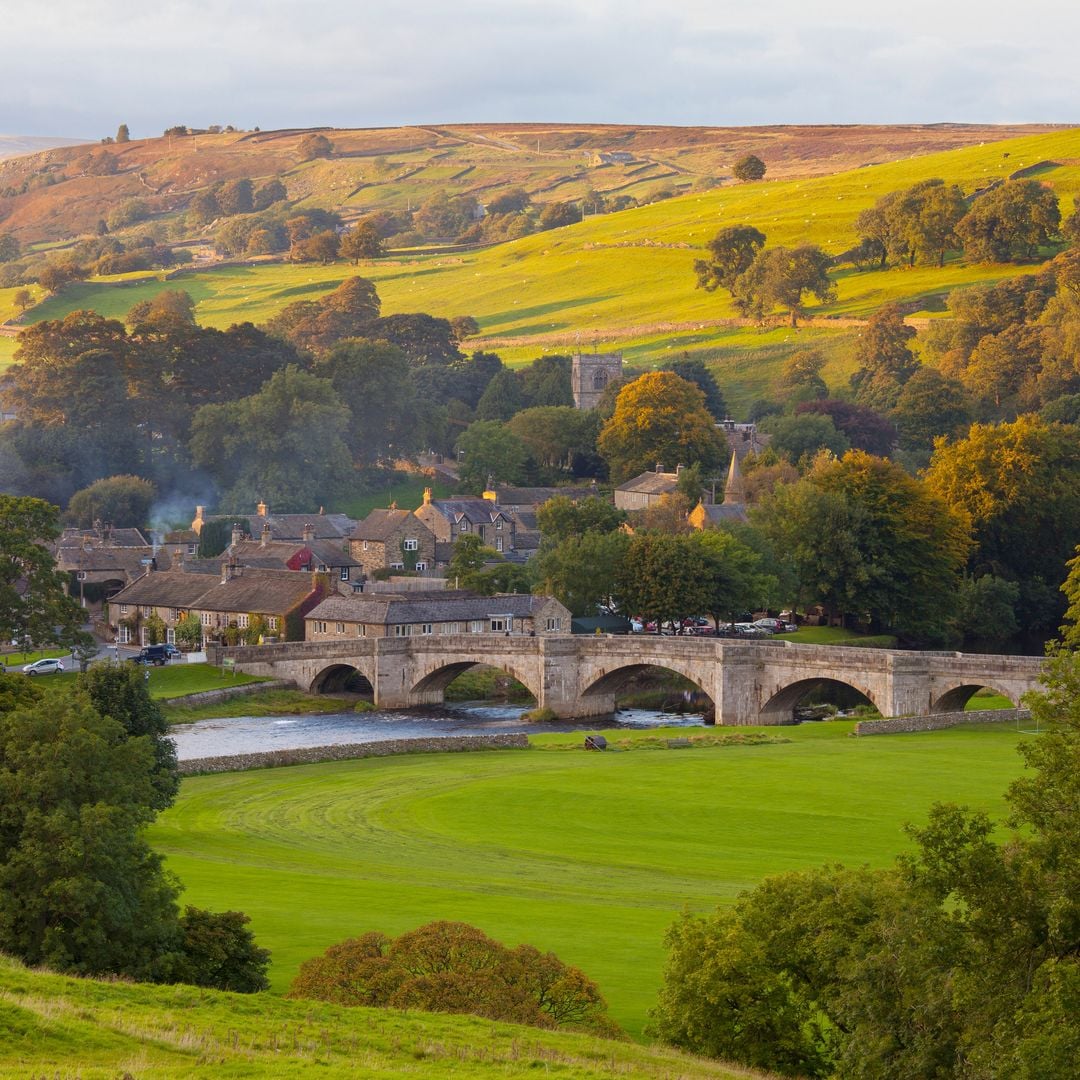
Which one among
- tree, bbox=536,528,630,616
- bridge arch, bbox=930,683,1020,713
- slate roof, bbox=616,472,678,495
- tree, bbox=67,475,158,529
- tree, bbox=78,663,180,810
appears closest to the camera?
tree, bbox=78,663,180,810

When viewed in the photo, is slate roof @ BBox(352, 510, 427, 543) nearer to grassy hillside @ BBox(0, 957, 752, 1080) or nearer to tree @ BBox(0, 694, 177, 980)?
tree @ BBox(0, 694, 177, 980)

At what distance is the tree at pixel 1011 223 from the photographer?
181625 millimetres

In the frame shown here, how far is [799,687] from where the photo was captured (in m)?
80.4

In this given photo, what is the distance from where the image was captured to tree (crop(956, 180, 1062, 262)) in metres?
182

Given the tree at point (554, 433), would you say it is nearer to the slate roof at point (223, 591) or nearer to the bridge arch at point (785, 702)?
the slate roof at point (223, 591)

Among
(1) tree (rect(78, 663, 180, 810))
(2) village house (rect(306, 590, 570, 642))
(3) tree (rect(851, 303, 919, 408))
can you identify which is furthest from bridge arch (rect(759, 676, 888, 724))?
(3) tree (rect(851, 303, 919, 408))

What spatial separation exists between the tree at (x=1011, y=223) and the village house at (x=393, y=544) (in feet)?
289

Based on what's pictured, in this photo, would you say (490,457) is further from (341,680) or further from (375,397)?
(341,680)

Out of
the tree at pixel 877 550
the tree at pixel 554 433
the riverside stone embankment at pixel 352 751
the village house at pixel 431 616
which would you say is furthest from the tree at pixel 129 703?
the tree at pixel 554 433

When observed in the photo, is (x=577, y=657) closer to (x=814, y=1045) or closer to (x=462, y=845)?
(x=462, y=845)

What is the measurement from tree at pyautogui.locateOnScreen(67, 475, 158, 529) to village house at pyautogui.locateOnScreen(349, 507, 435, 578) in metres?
19.9

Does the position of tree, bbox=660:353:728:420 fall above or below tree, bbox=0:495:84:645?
above

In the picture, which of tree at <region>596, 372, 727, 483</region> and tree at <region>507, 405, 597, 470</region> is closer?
tree at <region>596, 372, 727, 483</region>

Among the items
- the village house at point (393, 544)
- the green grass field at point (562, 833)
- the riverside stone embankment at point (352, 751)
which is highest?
the village house at point (393, 544)
